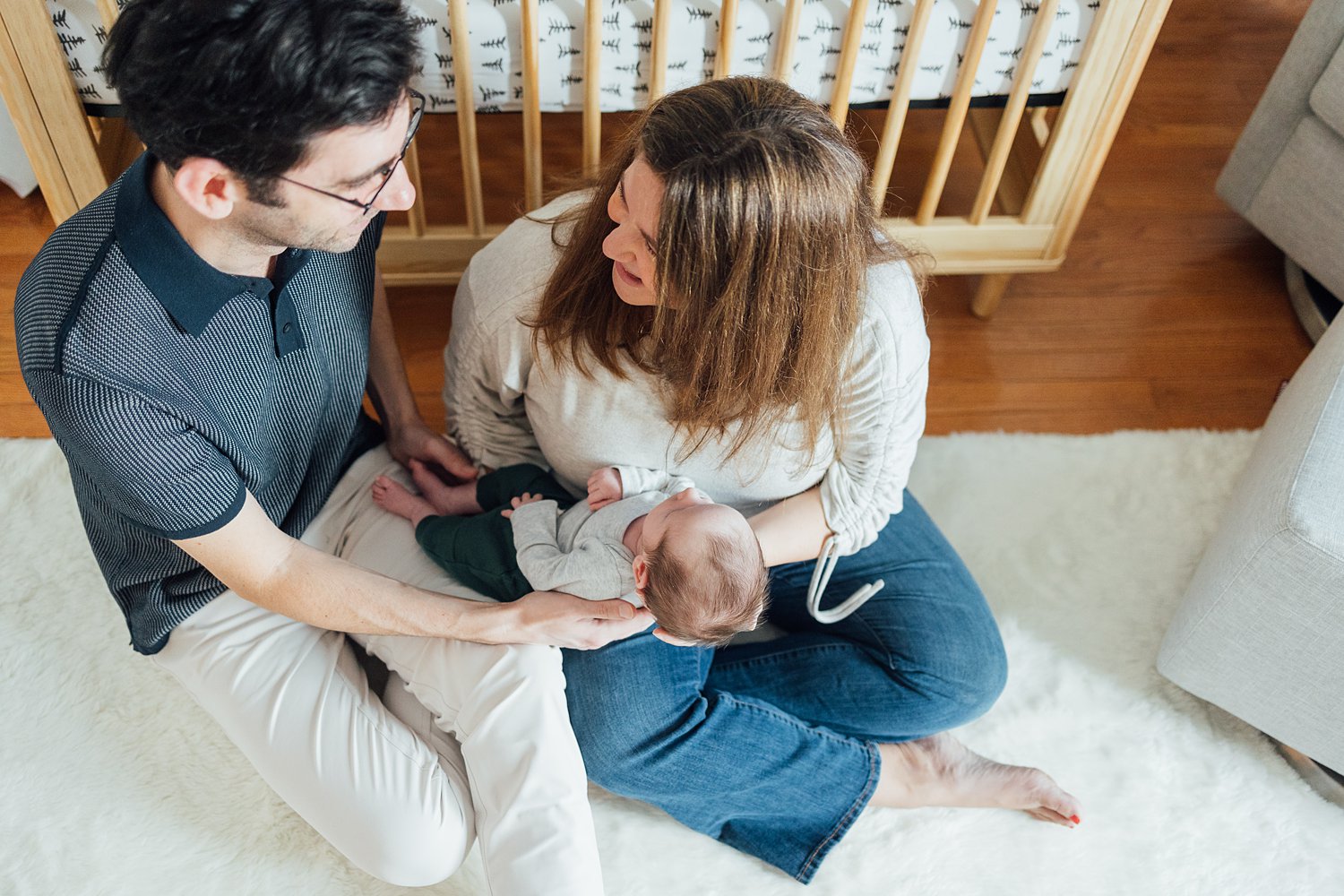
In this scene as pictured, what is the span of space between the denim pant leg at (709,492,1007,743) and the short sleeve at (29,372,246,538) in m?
0.78

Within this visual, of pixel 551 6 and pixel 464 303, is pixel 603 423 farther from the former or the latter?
pixel 551 6

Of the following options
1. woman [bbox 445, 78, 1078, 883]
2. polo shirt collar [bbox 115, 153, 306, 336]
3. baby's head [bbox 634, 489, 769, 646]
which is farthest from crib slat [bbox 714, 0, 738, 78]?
polo shirt collar [bbox 115, 153, 306, 336]

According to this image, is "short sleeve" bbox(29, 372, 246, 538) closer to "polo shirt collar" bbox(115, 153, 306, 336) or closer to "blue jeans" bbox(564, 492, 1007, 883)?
"polo shirt collar" bbox(115, 153, 306, 336)

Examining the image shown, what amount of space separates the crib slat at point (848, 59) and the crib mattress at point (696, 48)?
0.06 feet

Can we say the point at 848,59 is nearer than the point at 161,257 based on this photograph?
No

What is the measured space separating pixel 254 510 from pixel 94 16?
2.32 feet

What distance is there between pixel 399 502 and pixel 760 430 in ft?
1.72

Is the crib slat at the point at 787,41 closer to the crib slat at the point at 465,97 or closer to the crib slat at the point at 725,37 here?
the crib slat at the point at 725,37

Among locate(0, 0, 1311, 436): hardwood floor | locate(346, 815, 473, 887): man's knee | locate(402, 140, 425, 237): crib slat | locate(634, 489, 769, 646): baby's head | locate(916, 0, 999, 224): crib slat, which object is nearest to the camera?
locate(634, 489, 769, 646): baby's head

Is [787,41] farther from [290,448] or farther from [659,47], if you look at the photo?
[290,448]

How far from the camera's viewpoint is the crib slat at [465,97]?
147cm

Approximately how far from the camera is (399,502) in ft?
5.01

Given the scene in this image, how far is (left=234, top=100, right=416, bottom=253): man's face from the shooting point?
1046mm

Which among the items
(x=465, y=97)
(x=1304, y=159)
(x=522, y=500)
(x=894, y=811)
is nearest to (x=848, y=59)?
(x=465, y=97)
